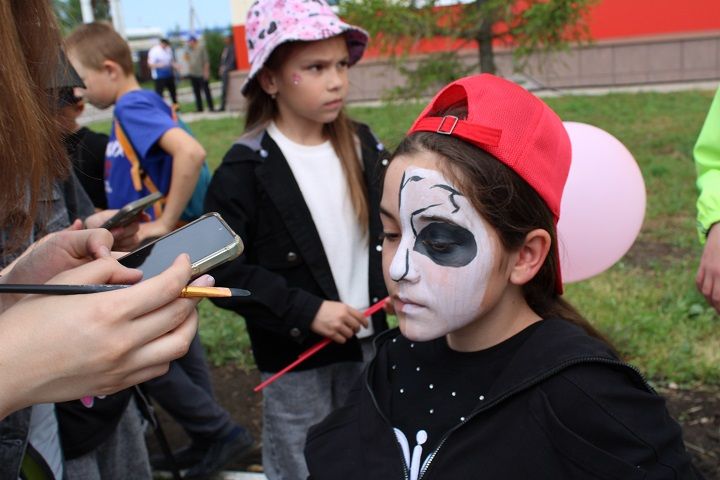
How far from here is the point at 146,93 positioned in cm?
348

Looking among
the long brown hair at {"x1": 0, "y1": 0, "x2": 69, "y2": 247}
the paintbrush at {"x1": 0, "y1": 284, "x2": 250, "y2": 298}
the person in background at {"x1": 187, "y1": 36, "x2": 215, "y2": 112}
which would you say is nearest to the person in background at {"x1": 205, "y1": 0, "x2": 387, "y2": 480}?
the long brown hair at {"x1": 0, "y1": 0, "x2": 69, "y2": 247}

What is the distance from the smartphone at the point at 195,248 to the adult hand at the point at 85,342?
26cm

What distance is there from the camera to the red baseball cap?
150cm

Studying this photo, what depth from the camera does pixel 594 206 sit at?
82.7 inches

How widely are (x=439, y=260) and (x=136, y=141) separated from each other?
2.19 meters

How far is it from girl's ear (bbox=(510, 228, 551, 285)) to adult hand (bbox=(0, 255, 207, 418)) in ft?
2.53

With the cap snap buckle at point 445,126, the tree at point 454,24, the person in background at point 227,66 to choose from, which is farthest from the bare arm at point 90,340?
the person in background at point 227,66

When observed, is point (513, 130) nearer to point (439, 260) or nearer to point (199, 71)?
point (439, 260)

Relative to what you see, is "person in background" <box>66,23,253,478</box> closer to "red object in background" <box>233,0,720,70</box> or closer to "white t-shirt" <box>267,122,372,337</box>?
"white t-shirt" <box>267,122,372,337</box>

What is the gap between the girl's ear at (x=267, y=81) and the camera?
263 centimetres

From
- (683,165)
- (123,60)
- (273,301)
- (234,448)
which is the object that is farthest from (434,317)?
(683,165)

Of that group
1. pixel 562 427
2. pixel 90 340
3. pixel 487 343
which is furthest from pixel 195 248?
pixel 562 427

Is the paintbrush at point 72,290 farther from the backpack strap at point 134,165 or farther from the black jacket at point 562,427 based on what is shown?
the backpack strap at point 134,165

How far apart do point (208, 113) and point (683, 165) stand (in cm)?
1152
